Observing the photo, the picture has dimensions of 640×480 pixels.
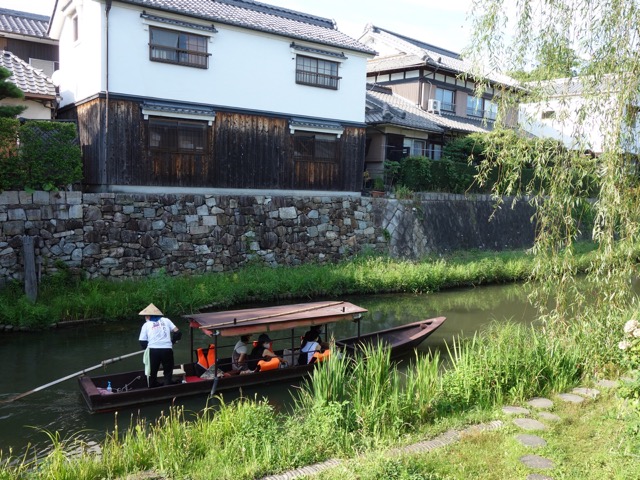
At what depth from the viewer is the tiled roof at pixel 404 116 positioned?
2511cm

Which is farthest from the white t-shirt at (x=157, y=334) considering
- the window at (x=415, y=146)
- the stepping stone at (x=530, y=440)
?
the window at (x=415, y=146)

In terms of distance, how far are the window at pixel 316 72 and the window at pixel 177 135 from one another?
175 inches

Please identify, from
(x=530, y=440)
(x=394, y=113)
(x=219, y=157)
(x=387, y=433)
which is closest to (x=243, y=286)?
(x=219, y=157)

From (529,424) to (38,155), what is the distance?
13.4m

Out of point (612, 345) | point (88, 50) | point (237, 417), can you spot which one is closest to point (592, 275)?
point (612, 345)

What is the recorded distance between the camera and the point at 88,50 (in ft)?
56.8

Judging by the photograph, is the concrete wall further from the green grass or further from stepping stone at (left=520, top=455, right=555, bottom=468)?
stepping stone at (left=520, top=455, right=555, bottom=468)

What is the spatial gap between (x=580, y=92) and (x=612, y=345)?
13.1ft

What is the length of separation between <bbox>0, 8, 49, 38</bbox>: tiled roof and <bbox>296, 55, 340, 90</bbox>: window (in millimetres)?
10680

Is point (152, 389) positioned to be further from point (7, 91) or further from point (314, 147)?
point (314, 147)

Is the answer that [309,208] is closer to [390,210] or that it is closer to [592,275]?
[390,210]

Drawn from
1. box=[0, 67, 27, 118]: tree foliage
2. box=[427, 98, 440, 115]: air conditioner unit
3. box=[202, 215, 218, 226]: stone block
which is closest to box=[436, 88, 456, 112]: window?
box=[427, 98, 440, 115]: air conditioner unit

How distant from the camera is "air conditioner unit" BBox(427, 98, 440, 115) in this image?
2914cm

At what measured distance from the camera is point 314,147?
21.0 meters
